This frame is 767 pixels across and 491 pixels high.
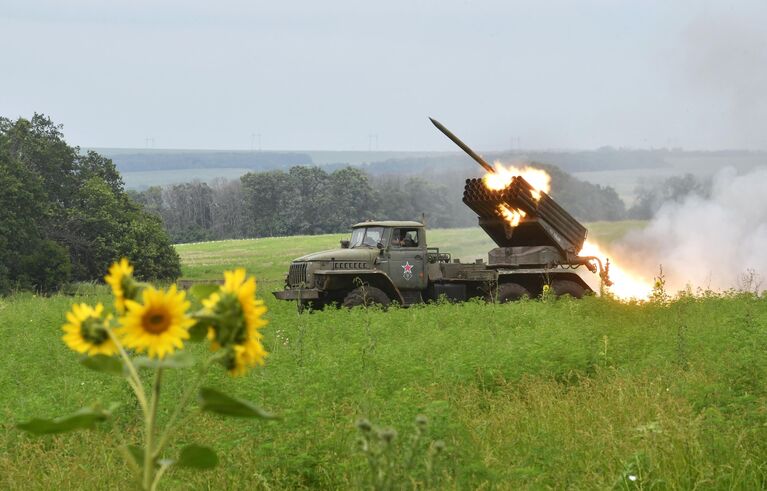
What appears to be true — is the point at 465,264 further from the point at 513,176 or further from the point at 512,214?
the point at 513,176

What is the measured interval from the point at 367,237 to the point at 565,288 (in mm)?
4592

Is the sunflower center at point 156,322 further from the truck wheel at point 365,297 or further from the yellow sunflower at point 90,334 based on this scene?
the truck wheel at point 365,297

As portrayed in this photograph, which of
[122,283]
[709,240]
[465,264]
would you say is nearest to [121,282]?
[122,283]

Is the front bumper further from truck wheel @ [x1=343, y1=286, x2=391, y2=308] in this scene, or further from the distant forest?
the distant forest

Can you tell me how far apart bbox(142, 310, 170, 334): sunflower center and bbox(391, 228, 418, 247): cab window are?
743 inches

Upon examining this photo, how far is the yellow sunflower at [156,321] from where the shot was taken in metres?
2.99

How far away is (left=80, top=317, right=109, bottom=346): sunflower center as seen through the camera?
3125 mm

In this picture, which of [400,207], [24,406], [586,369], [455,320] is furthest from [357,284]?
[400,207]

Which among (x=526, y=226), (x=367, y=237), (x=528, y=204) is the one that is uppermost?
(x=528, y=204)

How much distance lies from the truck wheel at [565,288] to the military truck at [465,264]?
0.07 feet

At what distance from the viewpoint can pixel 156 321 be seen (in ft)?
9.89

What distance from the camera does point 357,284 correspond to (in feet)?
70.0

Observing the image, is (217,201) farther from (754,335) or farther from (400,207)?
(754,335)

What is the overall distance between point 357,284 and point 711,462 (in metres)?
14.9
